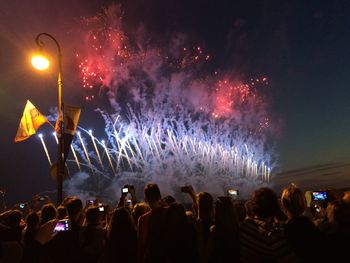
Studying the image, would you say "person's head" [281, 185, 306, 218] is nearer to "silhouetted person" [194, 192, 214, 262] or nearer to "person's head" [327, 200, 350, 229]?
"person's head" [327, 200, 350, 229]

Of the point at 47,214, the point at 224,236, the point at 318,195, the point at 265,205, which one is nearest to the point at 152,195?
the point at 224,236

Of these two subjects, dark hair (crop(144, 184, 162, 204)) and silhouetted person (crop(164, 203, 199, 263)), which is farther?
dark hair (crop(144, 184, 162, 204))

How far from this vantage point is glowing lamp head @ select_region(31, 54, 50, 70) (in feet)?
37.3

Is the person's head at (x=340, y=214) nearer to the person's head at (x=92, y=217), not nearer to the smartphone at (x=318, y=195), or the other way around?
the person's head at (x=92, y=217)

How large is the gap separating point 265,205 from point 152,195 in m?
1.89

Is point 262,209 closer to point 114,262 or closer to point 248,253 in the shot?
point 248,253

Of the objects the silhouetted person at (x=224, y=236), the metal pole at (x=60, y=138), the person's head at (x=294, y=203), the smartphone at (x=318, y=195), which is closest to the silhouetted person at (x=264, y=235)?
the person's head at (x=294, y=203)

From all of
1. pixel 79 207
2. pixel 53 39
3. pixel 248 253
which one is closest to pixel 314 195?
pixel 248 253

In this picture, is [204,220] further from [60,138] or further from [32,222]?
[60,138]

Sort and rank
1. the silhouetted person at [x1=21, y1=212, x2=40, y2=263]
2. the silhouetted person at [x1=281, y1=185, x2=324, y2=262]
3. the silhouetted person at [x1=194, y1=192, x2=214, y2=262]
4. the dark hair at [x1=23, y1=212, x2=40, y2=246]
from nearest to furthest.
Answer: the silhouetted person at [x1=281, y1=185, x2=324, y2=262] → the silhouetted person at [x1=194, y1=192, x2=214, y2=262] → the silhouetted person at [x1=21, y1=212, x2=40, y2=263] → the dark hair at [x1=23, y1=212, x2=40, y2=246]

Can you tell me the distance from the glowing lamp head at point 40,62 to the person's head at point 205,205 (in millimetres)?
8433

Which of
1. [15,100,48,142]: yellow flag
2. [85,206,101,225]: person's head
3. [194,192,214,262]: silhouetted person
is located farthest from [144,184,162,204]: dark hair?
[15,100,48,142]: yellow flag

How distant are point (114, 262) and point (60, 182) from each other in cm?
662

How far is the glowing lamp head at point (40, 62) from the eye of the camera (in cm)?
1138
